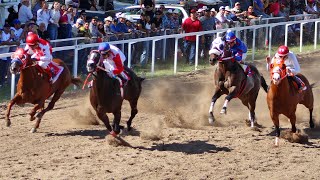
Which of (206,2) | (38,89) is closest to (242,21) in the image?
(206,2)

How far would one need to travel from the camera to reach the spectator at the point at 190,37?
68.8 ft

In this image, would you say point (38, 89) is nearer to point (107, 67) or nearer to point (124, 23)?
point (107, 67)

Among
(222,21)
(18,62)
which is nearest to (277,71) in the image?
(18,62)

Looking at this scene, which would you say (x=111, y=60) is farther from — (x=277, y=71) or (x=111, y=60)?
(x=277, y=71)

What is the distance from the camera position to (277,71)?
39.2 ft

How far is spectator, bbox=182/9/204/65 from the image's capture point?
2097 centimetres

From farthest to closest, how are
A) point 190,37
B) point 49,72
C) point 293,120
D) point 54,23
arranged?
point 190,37 < point 54,23 < point 49,72 < point 293,120

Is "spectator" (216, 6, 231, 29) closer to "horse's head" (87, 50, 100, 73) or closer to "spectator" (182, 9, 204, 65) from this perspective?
"spectator" (182, 9, 204, 65)

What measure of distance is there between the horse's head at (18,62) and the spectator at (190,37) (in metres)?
8.75

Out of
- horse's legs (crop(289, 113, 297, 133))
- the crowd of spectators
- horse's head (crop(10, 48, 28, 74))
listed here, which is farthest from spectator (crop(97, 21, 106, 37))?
horse's legs (crop(289, 113, 297, 133))

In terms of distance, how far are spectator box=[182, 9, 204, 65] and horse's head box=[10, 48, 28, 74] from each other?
8.75 m

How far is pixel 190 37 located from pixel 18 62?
360 inches

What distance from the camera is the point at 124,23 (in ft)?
65.5

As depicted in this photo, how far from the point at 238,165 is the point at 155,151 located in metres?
1.38
